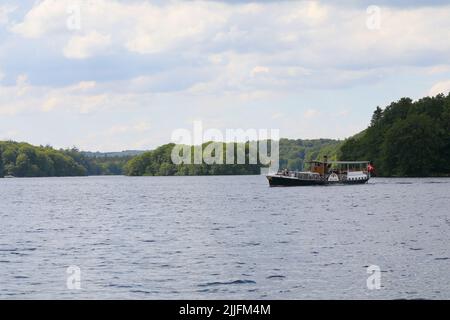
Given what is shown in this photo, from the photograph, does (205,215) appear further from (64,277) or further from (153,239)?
(64,277)

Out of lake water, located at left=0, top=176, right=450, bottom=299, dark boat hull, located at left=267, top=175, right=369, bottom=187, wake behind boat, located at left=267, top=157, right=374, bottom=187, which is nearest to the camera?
lake water, located at left=0, top=176, right=450, bottom=299

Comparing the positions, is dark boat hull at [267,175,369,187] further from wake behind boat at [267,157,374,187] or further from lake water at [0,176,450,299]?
lake water at [0,176,450,299]

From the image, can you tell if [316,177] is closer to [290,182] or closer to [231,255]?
[290,182]

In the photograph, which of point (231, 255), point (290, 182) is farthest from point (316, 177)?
point (231, 255)

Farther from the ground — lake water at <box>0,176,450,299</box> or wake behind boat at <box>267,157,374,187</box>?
wake behind boat at <box>267,157,374,187</box>

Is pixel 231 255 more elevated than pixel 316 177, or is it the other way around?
pixel 316 177

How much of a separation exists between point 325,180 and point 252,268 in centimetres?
14541

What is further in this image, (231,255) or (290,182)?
(290,182)

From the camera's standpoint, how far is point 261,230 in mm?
70125

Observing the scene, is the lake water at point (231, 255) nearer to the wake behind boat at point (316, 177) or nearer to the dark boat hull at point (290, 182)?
the dark boat hull at point (290, 182)

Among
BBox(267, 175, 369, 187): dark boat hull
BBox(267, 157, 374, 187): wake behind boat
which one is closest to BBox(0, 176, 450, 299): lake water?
BBox(267, 175, 369, 187): dark boat hull

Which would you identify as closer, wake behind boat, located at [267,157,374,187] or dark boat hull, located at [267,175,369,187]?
dark boat hull, located at [267,175,369,187]

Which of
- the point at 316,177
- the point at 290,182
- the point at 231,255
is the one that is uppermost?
the point at 316,177
